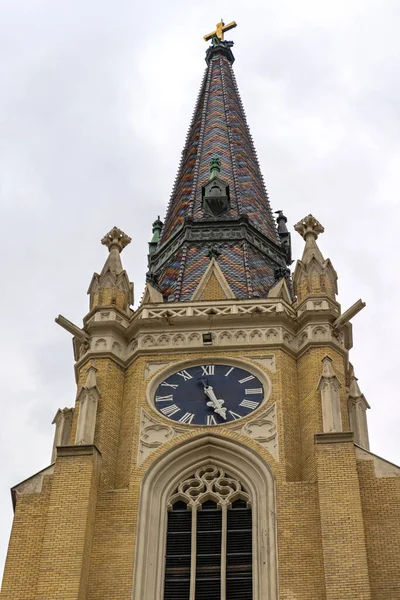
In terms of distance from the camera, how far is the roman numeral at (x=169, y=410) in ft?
87.6

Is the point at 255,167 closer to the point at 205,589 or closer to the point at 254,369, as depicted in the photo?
the point at 254,369

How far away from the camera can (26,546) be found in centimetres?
2408

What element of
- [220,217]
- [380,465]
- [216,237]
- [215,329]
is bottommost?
[380,465]

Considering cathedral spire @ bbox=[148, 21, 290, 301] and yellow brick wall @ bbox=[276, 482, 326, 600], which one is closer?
yellow brick wall @ bbox=[276, 482, 326, 600]

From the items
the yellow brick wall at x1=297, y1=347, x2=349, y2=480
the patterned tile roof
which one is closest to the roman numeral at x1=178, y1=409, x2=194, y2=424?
the yellow brick wall at x1=297, y1=347, x2=349, y2=480

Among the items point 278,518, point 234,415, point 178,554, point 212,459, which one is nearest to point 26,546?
point 178,554

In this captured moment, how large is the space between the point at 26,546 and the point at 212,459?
3.76 metres

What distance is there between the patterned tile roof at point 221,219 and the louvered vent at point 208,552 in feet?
25.6

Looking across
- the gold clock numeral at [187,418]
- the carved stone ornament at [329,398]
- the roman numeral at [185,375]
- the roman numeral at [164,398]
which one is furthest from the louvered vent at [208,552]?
the roman numeral at [185,375]

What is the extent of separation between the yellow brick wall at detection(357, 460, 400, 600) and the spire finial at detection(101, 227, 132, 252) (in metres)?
9.10

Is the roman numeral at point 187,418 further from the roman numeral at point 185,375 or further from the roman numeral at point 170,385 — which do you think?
the roman numeral at point 185,375

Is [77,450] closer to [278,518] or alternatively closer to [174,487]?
[174,487]

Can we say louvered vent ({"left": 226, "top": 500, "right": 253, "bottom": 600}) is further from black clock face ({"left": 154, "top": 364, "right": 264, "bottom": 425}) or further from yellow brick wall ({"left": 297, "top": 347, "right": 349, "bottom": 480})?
black clock face ({"left": 154, "top": 364, "right": 264, "bottom": 425})

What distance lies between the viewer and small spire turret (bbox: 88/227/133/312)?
1174 inches
